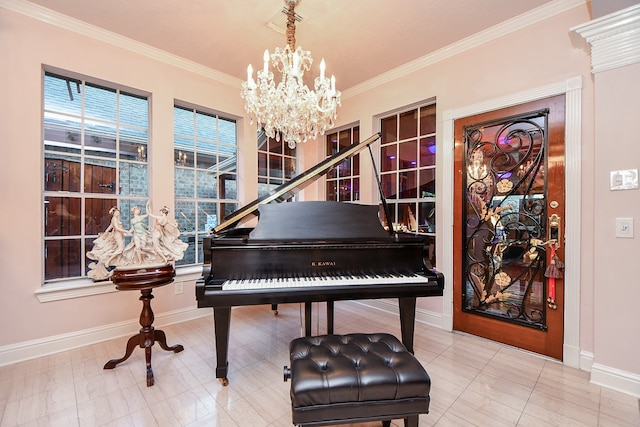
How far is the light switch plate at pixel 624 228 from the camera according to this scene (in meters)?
1.85

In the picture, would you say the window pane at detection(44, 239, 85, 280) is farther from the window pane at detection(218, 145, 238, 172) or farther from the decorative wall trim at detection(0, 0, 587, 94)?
the decorative wall trim at detection(0, 0, 587, 94)

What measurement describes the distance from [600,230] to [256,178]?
140 inches

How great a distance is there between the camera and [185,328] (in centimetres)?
292

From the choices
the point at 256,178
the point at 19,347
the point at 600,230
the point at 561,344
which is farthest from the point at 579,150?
the point at 19,347

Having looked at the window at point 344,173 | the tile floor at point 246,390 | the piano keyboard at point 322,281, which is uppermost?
the window at point 344,173

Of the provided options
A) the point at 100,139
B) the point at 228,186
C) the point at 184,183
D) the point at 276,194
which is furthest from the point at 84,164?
the point at 276,194

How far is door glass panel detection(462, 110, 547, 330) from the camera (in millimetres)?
2367

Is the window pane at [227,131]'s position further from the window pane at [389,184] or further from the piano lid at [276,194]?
the window pane at [389,184]

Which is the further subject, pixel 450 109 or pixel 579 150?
pixel 450 109

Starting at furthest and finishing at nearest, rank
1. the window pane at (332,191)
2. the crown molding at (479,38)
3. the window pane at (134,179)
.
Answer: the window pane at (332,191) → the window pane at (134,179) → the crown molding at (479,38)

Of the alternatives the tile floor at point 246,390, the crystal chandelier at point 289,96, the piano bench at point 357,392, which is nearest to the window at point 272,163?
the crystal chandelier at point 289,96

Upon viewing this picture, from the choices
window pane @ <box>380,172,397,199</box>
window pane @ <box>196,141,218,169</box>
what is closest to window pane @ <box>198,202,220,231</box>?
window pane @ <box>196,141,218,169</box>

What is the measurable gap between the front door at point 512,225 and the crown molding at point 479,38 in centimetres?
72

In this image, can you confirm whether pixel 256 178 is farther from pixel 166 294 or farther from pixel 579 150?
pixel 579 150
